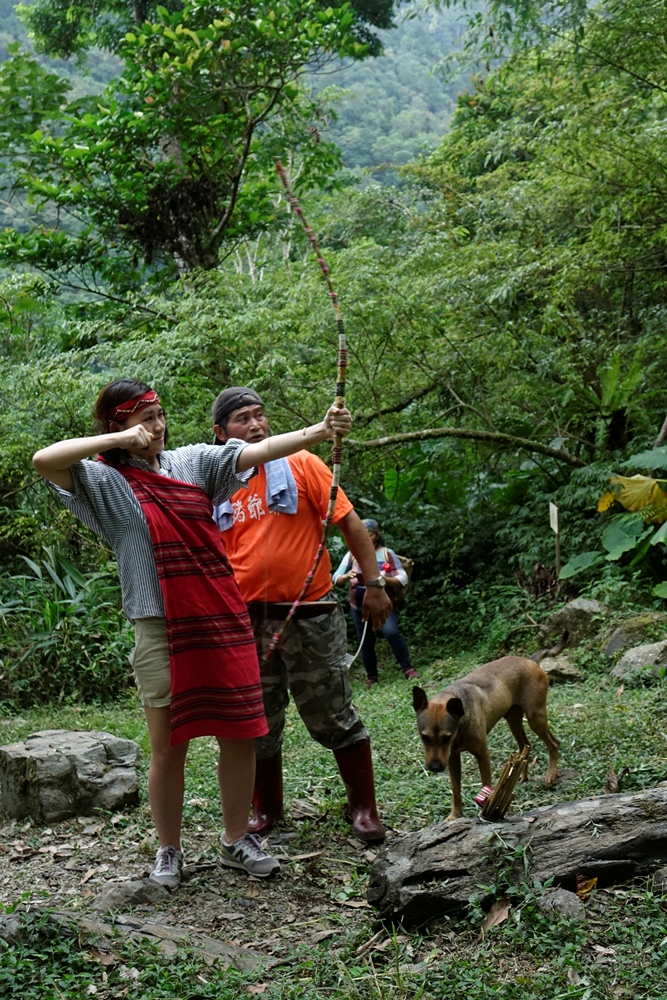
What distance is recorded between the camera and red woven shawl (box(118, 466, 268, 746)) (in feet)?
11.0

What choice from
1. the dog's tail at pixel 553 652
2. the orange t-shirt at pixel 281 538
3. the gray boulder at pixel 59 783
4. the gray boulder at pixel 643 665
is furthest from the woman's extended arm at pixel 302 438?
the gray boulder at pixel 643 665

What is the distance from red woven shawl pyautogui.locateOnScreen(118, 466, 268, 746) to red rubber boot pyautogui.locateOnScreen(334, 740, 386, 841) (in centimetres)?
74

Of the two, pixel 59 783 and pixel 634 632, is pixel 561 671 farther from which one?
pixel 59 783

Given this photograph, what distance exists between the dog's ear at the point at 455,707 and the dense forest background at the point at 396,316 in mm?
4581

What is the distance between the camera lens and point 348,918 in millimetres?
3396

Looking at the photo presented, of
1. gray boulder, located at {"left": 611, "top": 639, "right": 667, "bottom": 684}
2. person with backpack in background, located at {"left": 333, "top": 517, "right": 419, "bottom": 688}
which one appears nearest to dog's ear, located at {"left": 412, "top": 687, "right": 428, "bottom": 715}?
gray boulder, located at {"left": 611, "top": 639, "right": 667, "bottom": 684}

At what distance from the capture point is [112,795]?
4.82 metres

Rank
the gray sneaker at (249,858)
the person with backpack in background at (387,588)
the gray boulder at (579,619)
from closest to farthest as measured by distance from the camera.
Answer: the gray sneaker at (249,858) < the gray boulder at (579,619) < the person with backpack in background at (387,588)

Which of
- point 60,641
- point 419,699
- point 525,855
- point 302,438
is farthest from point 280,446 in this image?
point 60,641

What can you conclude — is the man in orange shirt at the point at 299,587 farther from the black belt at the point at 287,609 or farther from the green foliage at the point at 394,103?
the green foliage at the point at 394,103

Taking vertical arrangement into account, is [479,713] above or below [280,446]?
below

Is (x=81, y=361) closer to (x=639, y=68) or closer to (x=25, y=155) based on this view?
(x=25, y=155)

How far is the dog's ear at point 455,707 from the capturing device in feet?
13.6

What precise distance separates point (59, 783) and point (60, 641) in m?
A: 3.75
